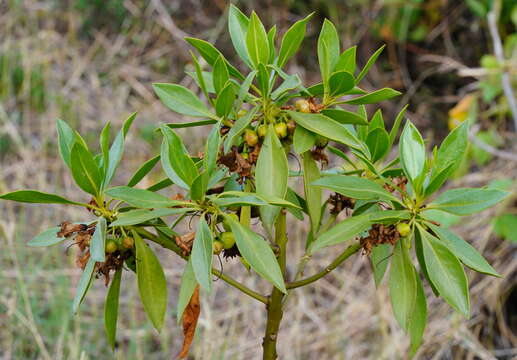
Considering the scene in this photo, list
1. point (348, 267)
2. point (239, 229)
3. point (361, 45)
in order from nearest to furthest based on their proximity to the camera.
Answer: point (239, 229), point (348, 267), point (361, 45)

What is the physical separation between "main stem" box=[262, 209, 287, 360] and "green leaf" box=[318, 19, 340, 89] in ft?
0.60

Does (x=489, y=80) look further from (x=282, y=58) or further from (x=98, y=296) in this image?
(x=282, y=58)

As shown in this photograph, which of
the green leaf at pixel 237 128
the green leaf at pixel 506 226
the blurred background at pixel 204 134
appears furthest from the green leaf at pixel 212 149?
the green leaf at pixel 506 226

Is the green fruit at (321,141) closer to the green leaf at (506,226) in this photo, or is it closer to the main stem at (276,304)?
the main stem at (276,304)

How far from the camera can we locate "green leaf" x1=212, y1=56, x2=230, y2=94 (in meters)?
0.67

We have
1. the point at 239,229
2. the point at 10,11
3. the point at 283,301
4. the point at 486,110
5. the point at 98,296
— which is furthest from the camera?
the point at 10,11

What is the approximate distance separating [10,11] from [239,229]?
123 inches

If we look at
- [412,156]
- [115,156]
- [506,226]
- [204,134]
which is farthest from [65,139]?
[204,134]

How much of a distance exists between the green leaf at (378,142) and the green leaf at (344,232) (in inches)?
3.8

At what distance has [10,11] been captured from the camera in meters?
3.31

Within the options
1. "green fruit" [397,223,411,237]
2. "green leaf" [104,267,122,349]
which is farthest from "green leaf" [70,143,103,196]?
"green fruit" [397,223,411,237]

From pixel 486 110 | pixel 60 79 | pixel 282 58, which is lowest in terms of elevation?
pixel 282 58

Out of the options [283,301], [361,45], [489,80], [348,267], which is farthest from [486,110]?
[283,301]

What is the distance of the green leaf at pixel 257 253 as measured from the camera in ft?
1.98
